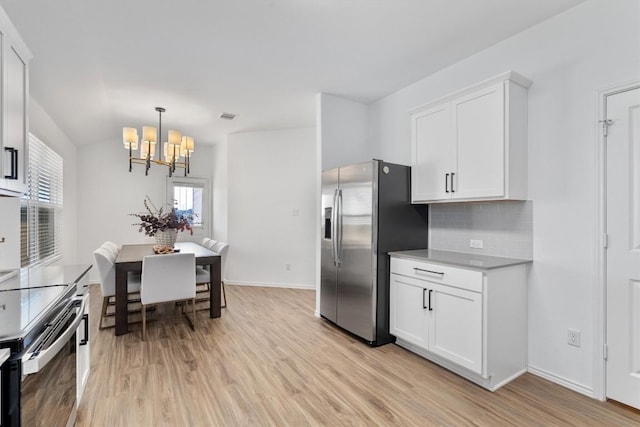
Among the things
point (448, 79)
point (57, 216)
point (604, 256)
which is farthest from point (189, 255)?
point (604, 256)

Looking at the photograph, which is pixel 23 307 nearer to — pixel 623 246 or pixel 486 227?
pixel 486 227

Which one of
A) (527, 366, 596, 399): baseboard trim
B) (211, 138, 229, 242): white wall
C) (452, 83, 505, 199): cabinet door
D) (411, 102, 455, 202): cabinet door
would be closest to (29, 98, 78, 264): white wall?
(211, 138, 229, 242): white wall

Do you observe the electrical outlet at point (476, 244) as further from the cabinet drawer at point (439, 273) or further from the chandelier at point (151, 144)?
the chandelier at point (151, 144)

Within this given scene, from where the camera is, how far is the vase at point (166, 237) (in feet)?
13.3

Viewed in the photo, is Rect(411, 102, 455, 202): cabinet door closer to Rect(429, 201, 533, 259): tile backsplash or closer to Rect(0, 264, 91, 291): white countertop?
Rect(429, 201, 533, 259): tile backsplash

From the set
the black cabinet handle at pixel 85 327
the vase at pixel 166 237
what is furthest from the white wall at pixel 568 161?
the vase at pixel 166 237

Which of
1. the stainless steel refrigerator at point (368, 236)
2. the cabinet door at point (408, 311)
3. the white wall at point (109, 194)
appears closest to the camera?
the cabinet door at point (408, 311)

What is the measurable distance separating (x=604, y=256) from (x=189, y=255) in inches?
139

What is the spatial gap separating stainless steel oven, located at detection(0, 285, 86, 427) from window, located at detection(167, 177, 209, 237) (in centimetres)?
465

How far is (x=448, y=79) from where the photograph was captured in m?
3.12

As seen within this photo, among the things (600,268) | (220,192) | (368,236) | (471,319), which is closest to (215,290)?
(368,236)

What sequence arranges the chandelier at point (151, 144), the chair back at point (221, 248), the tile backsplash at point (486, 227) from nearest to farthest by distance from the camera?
the tile backsplash at point (486, 227) < the chandelier at point (151, 144) < the chair back at point (221, 248)

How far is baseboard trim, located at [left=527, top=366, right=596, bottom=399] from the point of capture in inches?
84.4

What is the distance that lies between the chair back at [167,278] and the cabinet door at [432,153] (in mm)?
2480
